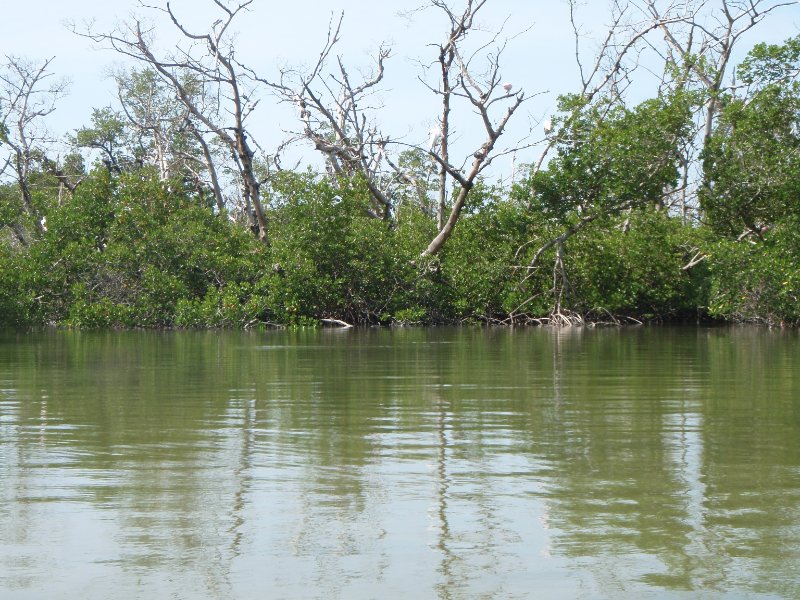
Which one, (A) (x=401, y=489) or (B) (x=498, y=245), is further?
(B) (x=498, y=245)

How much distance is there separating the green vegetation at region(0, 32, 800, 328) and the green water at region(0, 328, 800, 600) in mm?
15127

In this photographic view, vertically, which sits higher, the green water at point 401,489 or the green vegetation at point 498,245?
the green vegetation at point 498,245

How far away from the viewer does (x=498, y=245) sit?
2803 cm

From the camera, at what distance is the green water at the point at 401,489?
358 centimetres

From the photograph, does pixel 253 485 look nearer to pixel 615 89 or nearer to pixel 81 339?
pixel 81 339

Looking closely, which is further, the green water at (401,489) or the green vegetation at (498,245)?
the green vegetation at (498,245)

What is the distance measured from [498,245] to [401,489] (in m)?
23.3

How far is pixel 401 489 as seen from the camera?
491 centimetres

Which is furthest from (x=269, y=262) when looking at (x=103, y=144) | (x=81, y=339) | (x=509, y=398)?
(x=103, y=144)

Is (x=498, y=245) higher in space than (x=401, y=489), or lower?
higher

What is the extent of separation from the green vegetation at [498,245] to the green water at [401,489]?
15127mm

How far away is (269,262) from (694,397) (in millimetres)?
19432

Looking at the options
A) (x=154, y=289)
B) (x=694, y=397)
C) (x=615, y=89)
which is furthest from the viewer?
(x=615, y=89)

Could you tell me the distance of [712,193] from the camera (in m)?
25.2
